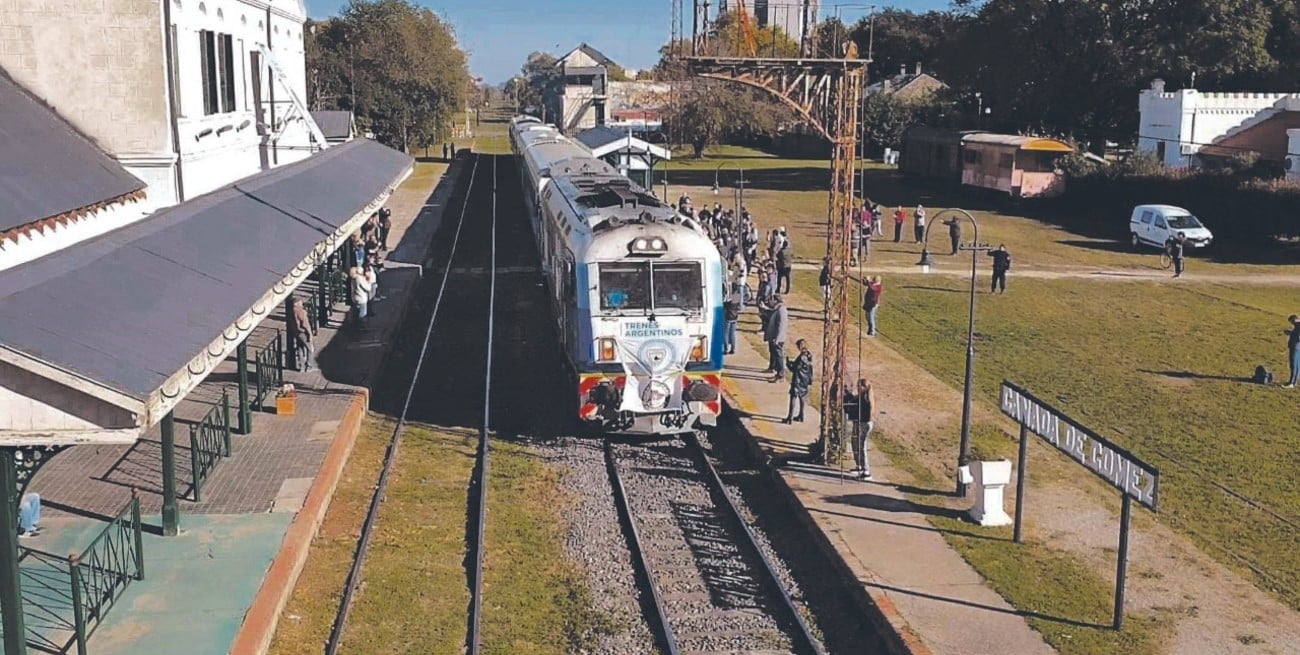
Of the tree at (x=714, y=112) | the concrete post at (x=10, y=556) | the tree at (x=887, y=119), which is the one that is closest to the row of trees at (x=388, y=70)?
the tree at (x=714, y=112)

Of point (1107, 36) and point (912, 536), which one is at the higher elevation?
point (1107, 36)

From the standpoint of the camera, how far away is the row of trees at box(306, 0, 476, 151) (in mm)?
64688

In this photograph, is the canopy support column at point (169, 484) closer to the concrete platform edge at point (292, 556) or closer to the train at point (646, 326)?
the concrete platform edge at point (292, 556)

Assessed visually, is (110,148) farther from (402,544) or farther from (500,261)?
(500,261)

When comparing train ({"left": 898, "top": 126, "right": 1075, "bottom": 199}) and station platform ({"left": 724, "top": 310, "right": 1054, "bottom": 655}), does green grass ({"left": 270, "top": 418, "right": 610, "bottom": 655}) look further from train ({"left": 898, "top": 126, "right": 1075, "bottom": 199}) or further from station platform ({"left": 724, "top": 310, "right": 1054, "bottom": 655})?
train ({"left": 898, "top": 126, "right": 1075, "bottom": 199})

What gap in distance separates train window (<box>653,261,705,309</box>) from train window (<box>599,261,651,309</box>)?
149 mm

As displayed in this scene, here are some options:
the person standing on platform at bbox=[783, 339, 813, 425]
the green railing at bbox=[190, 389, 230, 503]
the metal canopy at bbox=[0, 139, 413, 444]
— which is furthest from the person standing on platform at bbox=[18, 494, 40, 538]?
the person standing on platform at bbox=[783, 339, 813, 425]

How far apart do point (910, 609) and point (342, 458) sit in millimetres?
7627

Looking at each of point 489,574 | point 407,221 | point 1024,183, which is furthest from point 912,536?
point 1024,183

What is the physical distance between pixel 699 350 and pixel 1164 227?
1027 inches

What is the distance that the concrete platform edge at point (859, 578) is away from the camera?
1051 cm

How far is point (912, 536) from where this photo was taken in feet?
42.8

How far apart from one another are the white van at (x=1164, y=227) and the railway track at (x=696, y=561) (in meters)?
25.5

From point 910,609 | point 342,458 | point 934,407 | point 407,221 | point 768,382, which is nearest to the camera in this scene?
point 910,609
